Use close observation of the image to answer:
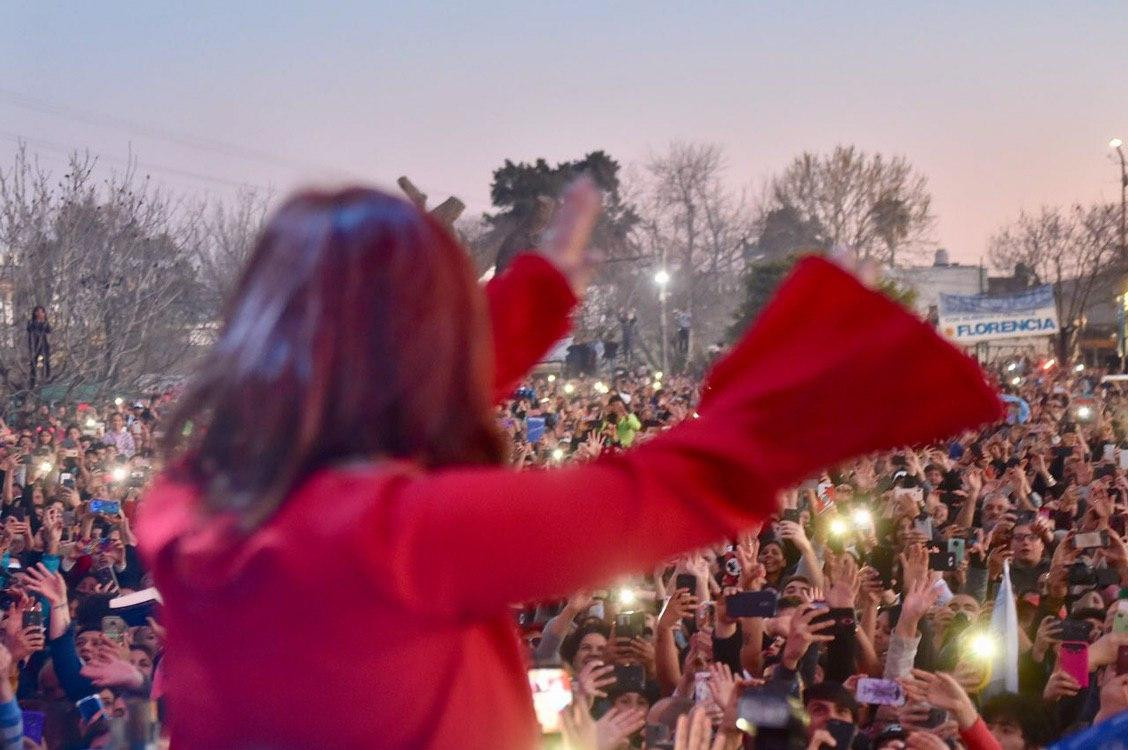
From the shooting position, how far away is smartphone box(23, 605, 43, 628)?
22.3 feet

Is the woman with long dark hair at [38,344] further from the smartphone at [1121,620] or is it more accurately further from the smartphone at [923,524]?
the smartphone at [1121,620]

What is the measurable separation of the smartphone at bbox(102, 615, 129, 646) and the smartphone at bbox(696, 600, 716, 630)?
337 cm

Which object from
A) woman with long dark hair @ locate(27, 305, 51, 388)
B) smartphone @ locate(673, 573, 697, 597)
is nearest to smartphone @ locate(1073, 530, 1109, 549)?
smartphone @ locate(673, 573, 697, 597)

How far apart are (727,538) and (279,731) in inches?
19.7

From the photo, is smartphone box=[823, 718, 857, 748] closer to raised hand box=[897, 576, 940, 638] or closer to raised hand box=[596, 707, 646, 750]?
raised hand box=[596, 707, 646, 750]

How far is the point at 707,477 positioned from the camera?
3.94 ft

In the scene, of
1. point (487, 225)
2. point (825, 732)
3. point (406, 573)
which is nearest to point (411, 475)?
point (406, 573)

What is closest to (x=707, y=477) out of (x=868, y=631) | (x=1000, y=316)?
(x=868, y=631)

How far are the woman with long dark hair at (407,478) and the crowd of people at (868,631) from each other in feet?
0.33

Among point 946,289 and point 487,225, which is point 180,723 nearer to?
point 487,225

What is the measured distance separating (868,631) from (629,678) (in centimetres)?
180

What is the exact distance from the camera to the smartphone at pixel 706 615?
7.21 meters

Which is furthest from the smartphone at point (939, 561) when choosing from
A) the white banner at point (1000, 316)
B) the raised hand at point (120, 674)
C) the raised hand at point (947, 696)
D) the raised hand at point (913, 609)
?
the white banner at point (1000, 316)

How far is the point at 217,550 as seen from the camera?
1.27 metres
